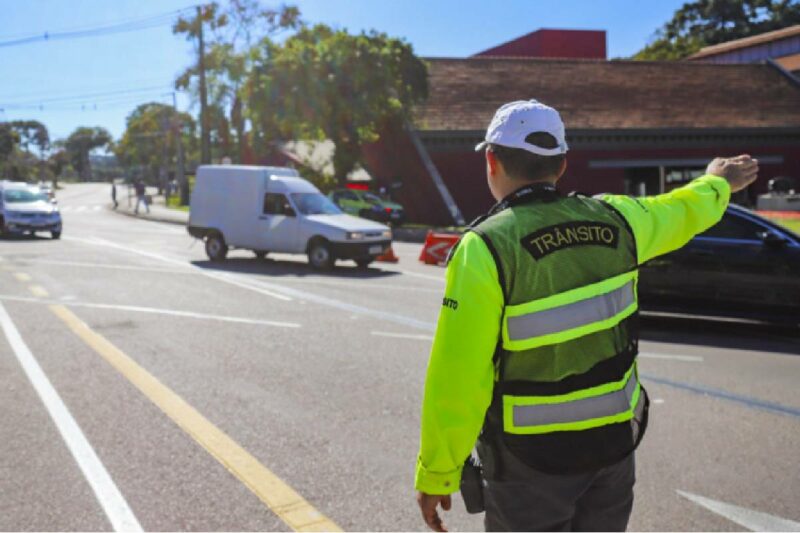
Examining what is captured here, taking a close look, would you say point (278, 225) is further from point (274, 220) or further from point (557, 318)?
point (557, 318)

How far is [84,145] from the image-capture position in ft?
582

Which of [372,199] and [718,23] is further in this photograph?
[718,23]

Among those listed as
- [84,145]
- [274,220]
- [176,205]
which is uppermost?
[84,145]

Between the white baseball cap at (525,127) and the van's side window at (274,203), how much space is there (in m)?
16.0

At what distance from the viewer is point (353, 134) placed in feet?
113

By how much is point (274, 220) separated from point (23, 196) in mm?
13784

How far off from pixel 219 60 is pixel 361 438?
4537cm

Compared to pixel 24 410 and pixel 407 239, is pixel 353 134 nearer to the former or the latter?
pixel 407 239

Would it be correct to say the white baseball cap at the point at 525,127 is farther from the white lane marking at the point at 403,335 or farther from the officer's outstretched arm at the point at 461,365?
the white lane marking at the point at 403,335

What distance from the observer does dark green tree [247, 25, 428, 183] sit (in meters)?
33.2

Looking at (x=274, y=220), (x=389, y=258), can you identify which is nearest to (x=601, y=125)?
(x=389, y=258)

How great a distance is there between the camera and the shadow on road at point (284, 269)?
53.5ft

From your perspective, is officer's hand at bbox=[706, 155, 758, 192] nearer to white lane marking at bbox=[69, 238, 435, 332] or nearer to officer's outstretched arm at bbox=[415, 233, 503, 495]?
officer's outstretched arm at bbox=[415, 233, 503, 495]

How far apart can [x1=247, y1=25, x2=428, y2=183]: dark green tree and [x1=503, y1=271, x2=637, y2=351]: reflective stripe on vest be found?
103 ft
